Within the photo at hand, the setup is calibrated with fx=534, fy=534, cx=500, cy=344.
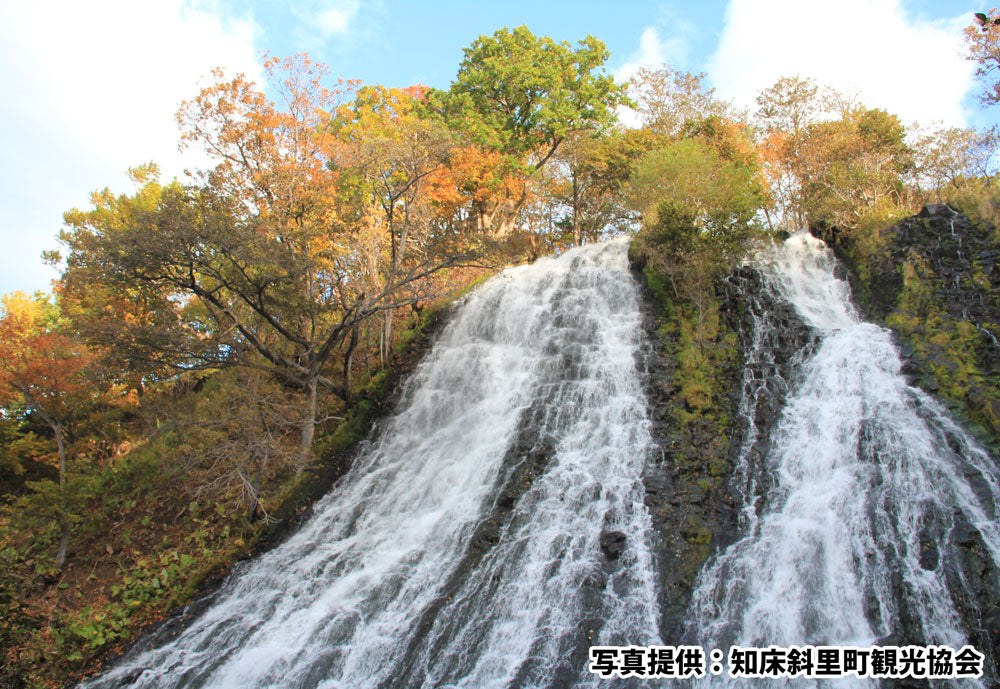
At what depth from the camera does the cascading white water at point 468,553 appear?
774cm

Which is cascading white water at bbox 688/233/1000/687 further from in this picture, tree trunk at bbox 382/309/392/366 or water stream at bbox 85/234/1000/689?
tree trunk at bbox 382/309/392/366

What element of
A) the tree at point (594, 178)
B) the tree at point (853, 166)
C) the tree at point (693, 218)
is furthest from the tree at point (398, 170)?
the tree at point (853, 166)

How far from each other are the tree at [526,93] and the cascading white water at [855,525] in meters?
15.6

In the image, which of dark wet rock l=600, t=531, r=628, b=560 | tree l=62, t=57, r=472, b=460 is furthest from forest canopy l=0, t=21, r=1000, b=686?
dark wet rock l=600, t=531, r=628, b=560

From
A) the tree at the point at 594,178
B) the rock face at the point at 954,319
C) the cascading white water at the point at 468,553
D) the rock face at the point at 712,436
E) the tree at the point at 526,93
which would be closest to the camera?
the rock face at the point at 954,319

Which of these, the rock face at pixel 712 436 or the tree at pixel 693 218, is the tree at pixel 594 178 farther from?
the rock face at pixel 712 436

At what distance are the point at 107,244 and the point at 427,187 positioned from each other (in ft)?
26.6

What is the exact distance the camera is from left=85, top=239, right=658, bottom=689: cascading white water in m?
7.74

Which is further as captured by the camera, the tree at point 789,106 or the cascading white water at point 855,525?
the tree at point 789,106

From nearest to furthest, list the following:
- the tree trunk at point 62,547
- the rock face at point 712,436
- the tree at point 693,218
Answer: the rock face at point 712,436 < the tree trunk at point 62,547 < the tree at point 693,218

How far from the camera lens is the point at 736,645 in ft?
24.0

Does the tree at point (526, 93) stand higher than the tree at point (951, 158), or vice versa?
the tree at point (526, 93)

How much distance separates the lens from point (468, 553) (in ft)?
31.1

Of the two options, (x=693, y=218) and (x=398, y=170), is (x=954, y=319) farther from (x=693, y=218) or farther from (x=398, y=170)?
(x=398, y=170)
